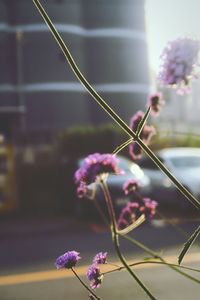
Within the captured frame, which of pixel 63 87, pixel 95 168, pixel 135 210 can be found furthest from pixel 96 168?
pixel 63 87

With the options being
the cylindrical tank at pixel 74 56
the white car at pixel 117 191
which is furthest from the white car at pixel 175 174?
the cylindrical tank at pixel 74 56

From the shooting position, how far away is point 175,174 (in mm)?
12422

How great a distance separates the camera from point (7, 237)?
34.7 ft

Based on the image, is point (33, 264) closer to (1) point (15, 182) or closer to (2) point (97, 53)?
(1) point (15, 182)

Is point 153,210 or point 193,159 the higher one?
point 153,210

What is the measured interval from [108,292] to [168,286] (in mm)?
685

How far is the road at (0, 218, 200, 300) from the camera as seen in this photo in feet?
22.0

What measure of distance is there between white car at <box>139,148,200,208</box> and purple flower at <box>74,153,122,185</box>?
11.0 metres

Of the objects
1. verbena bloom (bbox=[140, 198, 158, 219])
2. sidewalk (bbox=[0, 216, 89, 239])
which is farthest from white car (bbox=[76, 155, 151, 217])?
verbena bloom (bbox=[140, 198, 158, 219])

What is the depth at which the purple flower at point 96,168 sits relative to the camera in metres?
1.08

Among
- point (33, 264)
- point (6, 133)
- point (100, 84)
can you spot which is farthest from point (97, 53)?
point (33, 264)

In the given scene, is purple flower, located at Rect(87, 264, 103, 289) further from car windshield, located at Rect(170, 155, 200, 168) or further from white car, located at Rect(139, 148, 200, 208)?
car windshield, located at Rect(170, 155, 200, 168)

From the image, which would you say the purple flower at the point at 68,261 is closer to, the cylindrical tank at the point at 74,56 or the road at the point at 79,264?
the road at the point at 79,264

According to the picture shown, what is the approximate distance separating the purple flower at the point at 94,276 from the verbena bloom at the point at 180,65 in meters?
0.39
